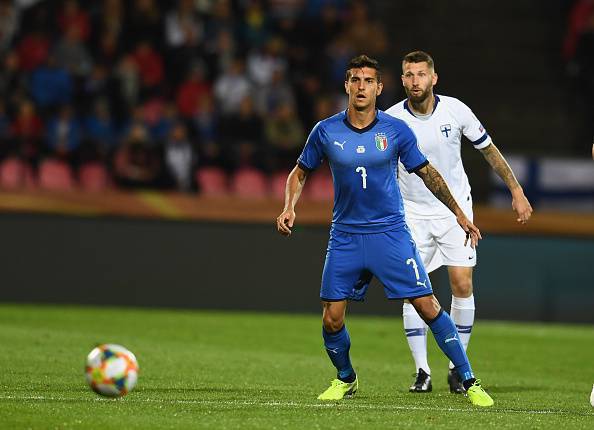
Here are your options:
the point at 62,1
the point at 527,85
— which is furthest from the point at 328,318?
the point at 527,85

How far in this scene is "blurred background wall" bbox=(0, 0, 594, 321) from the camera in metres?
17.1

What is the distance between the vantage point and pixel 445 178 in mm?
9883

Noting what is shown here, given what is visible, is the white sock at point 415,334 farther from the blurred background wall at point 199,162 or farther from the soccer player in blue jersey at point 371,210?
the blurred background wall at point 199,162

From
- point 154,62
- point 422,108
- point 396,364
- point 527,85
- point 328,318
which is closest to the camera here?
point 328,318

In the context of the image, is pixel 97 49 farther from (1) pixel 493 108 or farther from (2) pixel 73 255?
(1) pixel 493 108

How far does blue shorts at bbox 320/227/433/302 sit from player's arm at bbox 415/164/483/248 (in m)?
0.36

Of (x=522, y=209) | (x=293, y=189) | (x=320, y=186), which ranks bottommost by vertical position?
(x=320, y=186)

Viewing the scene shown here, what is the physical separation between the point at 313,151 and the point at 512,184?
5.37ft

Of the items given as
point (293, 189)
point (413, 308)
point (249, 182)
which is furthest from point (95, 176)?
point (293, 189)

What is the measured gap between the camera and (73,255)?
55.7 ft

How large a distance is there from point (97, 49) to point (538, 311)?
7.72m

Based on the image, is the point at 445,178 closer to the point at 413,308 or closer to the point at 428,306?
the point at 413,308

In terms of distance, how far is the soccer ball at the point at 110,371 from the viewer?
25.5 feet

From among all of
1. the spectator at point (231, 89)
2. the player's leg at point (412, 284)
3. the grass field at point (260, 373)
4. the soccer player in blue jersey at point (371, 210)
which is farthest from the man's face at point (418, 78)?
the spectator at point (231, 89)
